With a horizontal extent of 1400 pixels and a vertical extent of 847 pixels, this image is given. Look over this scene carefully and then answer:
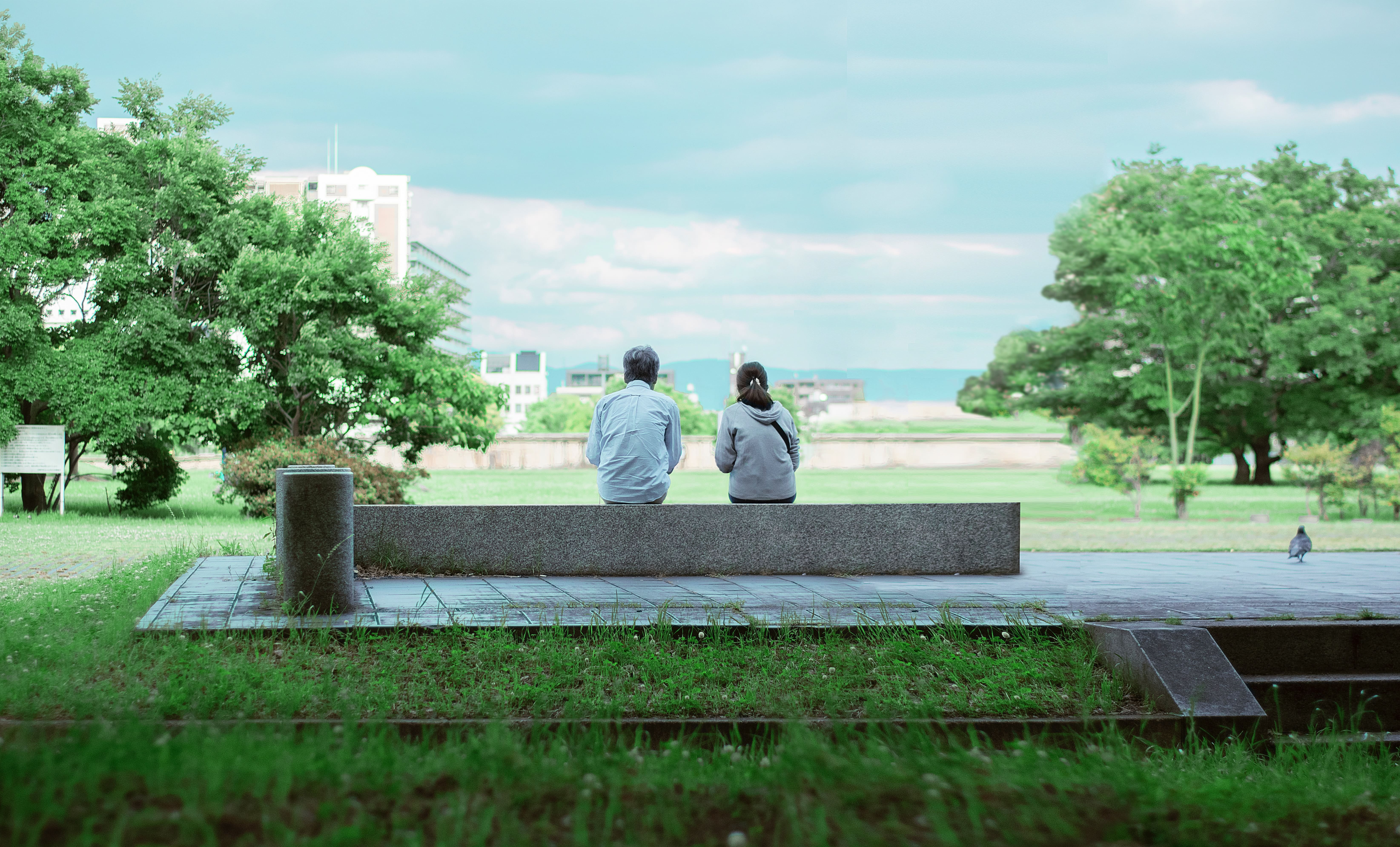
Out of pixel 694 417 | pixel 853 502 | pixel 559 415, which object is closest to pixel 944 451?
pixel 694 417

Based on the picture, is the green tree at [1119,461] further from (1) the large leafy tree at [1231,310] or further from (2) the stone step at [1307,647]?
(2) the stone step at [1307,647]

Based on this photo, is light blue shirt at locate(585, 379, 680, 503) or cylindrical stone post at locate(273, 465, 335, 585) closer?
cylindrical stone post at locate(273, 465, 335, 585)

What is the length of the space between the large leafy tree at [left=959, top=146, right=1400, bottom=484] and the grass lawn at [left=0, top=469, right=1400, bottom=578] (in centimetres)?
350

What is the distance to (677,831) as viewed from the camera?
279 cm

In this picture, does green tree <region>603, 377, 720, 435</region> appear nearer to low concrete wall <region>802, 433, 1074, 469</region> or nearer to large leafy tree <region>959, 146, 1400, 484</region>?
low concrete wall <region>802, 433, 1074, 469</region>

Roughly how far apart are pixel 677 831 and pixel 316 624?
342 centimetres

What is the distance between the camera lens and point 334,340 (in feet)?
59.3

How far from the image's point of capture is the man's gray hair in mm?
8125

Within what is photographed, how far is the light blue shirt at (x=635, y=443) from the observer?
7.90 meters

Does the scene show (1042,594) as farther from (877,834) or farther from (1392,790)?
(877,834)

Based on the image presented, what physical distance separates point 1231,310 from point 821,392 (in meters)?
46.7

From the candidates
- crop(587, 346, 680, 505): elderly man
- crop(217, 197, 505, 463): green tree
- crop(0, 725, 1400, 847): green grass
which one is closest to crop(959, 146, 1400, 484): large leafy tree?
crop(217, 197, 505, 463): green tree

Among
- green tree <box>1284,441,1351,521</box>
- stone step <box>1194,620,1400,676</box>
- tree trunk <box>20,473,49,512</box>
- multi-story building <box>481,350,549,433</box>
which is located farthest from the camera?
multi-story building <box>481,350,549,433</box>

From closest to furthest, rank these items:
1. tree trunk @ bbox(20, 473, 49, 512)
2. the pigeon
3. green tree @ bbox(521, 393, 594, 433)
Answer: the pigeon, tree trunk @ bbox(20, 473, 49, 512), green tree @ bbox(521, 393, 594, 433)
